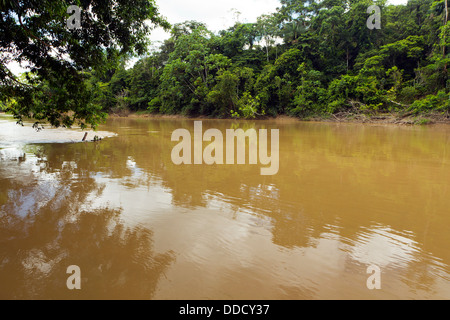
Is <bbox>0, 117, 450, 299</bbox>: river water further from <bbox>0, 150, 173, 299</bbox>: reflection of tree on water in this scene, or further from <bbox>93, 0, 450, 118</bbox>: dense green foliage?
<bbox>93, 0, 450, 118</bbox>: dense green foliage

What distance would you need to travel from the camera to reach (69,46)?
6.45 m

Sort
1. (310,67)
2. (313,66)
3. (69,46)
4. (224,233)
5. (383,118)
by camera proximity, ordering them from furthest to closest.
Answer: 1. (313,66)
2. (310,67)
3. (383,118)
4. (69,46)
5. (224,233)

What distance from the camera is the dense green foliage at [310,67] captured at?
21844mm

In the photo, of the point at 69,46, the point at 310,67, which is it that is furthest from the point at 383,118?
the point at 69,46

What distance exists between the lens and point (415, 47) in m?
22.9

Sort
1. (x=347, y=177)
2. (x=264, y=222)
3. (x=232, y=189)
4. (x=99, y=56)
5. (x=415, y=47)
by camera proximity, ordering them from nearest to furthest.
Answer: (x=264, y=222) → (x=232, y=189) → (x=347, y=177) → (x=99, y=56) → (x=415, y=47)

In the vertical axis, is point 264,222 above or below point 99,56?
below

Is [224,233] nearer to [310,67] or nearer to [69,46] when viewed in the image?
[69,46]

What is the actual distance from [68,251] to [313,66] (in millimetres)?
31430
